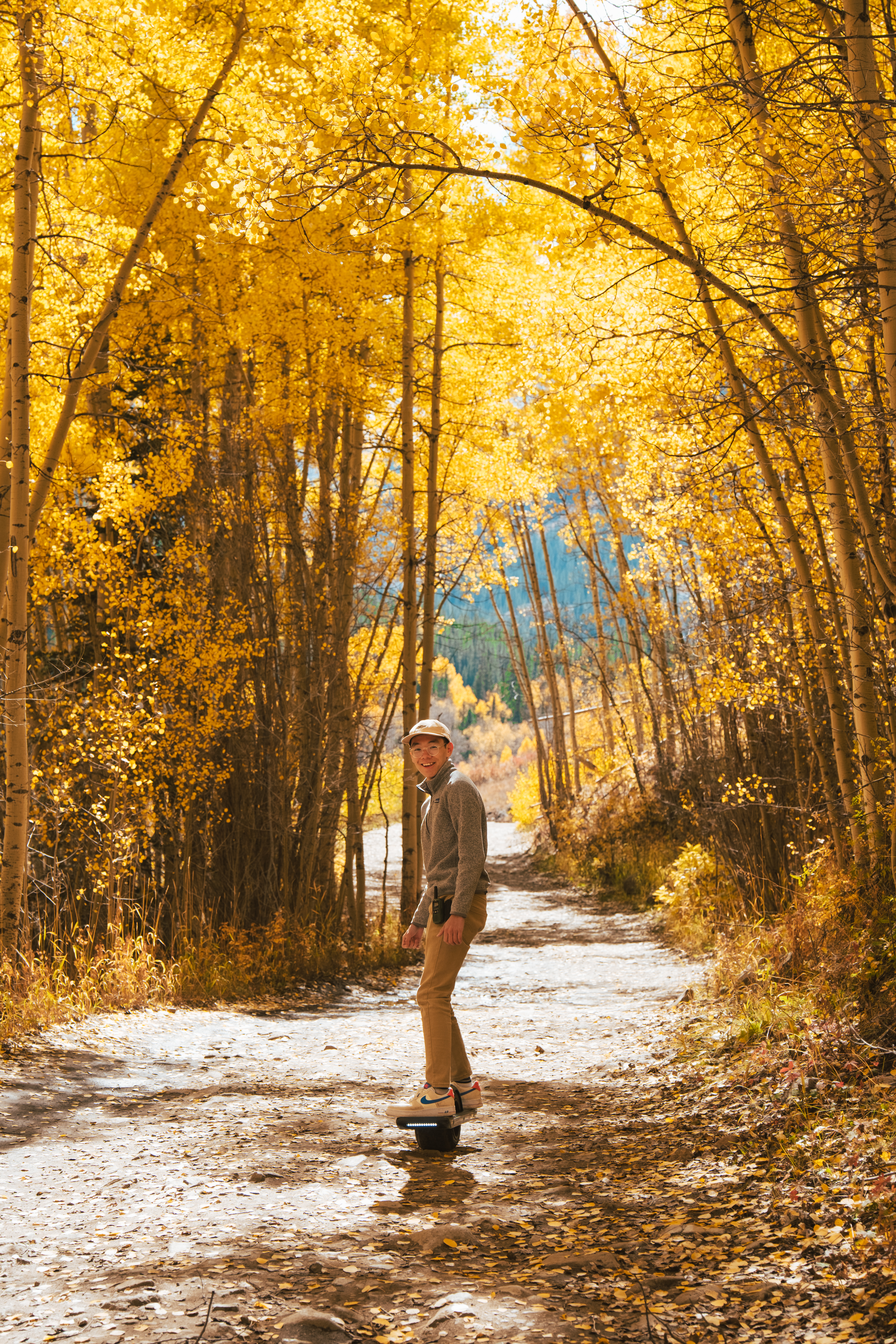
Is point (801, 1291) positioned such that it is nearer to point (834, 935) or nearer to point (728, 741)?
point (834, 935)

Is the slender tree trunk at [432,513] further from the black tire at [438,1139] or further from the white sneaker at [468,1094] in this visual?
the black tire at [438,1139]

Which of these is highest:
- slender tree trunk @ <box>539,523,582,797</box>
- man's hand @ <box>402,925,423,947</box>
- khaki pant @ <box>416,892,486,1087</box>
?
slender tree trunk @ <box>539,523,582,797</box>

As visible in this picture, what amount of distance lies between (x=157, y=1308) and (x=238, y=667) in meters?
6.62

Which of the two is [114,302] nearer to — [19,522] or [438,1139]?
[19,522]

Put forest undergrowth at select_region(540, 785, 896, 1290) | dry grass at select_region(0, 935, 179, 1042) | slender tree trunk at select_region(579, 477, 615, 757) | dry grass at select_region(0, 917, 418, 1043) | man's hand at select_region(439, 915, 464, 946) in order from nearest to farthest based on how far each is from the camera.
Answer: forest undergrowth at select_region(540, 785, 896, 1290), man's hand at select_region(439, 915, 464, 946), dry grass at select_region(0, 935, 179, 1042), dry grass at select_region(0, 917, 418, 1043), slender tree trunk at select_region(579, 477, 615, 757)

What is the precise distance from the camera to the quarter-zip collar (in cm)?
404

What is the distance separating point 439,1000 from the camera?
12.8ft

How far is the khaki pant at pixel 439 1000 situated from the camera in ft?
12.7

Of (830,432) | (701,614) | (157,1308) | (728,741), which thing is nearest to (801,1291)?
(157,1308)

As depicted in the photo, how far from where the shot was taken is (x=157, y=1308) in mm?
2457

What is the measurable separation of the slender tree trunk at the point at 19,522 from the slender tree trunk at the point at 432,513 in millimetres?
4656

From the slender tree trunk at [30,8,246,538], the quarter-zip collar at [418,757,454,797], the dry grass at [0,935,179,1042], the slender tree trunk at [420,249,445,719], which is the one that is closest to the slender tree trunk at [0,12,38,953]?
the dry grass at [0,935,179,1042]

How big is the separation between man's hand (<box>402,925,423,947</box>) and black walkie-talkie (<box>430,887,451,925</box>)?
0.11 metres

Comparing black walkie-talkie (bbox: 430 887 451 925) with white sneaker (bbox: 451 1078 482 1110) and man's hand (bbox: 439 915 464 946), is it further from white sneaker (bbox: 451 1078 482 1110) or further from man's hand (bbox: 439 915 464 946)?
white sneaker (bbox: 451 1078 482 1110)
